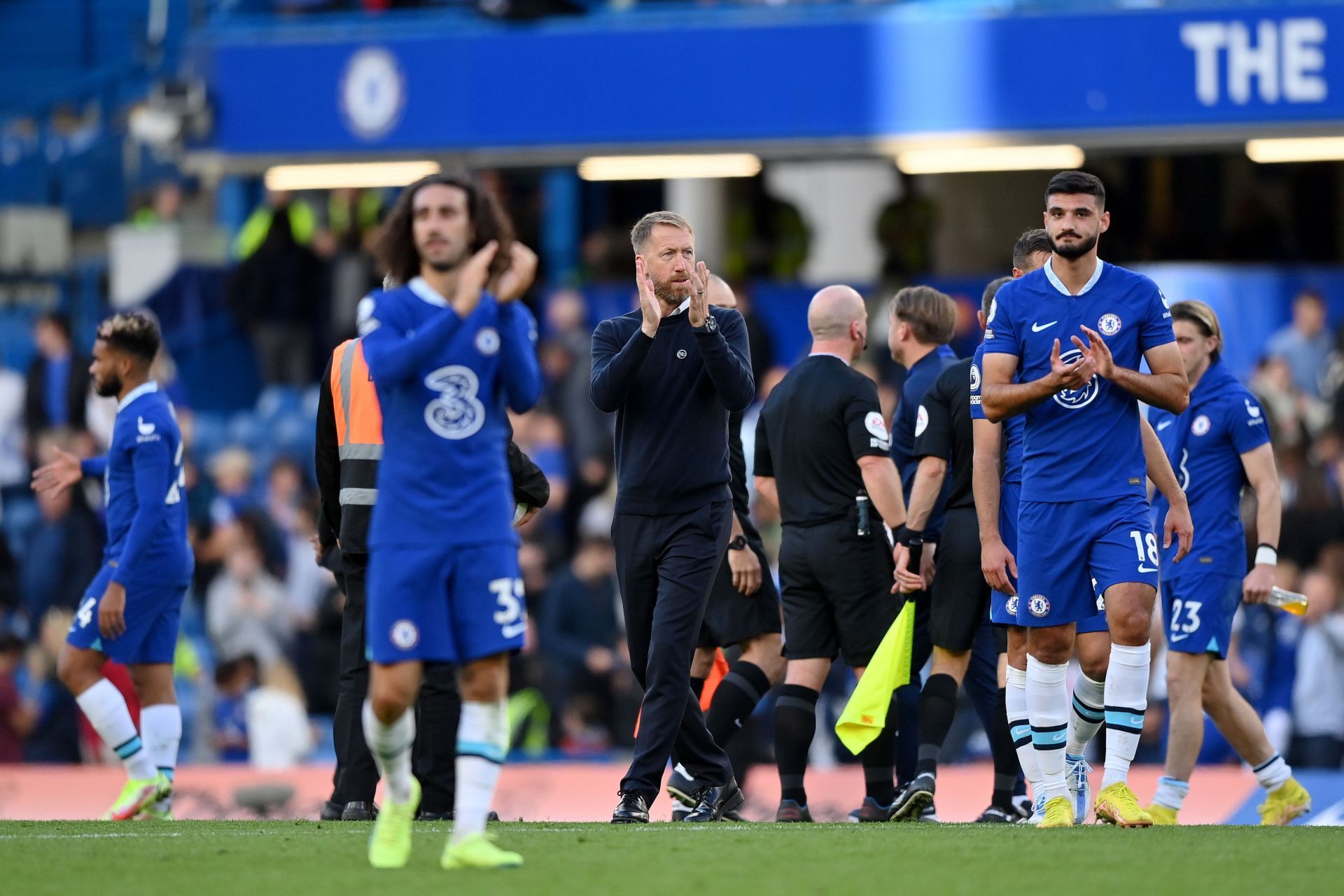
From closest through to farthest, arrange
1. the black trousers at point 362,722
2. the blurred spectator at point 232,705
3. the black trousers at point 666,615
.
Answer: the black trousers at point 666,615, the black trousers at point 362,722, the blurred spectator at point 232,705

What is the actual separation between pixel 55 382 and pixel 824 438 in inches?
433

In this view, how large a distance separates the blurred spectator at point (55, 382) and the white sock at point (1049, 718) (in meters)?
12.3

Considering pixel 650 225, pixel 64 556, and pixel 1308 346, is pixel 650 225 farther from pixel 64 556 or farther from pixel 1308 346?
pixel 64 556

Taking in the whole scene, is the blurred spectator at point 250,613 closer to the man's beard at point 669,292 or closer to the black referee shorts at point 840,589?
the black referee shorts at point 840,589

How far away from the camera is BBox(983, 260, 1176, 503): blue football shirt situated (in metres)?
7.85

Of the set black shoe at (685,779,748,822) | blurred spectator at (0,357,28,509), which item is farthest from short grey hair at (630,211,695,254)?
blurred spectator at (0,357,28,509)

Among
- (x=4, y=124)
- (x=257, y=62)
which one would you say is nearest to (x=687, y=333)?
(x=257, y=62)

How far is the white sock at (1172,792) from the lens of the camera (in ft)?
30.7

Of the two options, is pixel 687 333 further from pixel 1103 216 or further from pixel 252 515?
pixel 252 515

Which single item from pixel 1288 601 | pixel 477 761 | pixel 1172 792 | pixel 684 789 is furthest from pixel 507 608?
pixel 1288 601

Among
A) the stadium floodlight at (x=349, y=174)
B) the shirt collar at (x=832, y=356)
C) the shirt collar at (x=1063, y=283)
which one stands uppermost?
the stadium floodlight at (x=349, y=174)

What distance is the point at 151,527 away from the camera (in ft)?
31.3

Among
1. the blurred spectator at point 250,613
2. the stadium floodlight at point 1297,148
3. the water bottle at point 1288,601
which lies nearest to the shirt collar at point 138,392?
the water bottle at point 1288,601

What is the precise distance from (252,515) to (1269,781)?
9381mm
